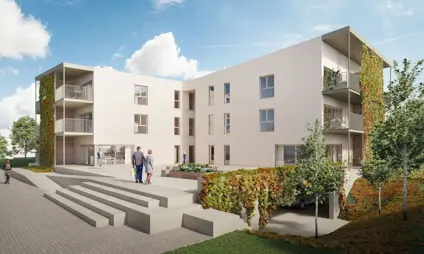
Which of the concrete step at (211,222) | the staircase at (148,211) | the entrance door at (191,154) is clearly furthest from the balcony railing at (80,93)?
the concrete step at (211,222)

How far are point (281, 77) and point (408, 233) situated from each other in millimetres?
15390

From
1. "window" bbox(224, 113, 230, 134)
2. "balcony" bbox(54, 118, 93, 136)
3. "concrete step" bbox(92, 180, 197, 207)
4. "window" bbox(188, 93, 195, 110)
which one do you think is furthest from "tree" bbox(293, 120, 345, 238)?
"window" bbox(188, 93, 195, 110)

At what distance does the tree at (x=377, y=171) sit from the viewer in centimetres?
1278

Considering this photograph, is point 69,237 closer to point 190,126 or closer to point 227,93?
point 227,93

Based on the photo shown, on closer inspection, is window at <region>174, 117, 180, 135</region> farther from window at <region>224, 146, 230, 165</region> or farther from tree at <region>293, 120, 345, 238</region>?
tree at <region>293, 120, 345, 238</region>

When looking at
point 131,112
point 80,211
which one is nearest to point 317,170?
point 80,211

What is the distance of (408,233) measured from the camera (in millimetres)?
8422

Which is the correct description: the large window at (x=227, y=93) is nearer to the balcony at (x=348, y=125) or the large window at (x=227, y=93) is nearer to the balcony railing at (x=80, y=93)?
the balcony at (x=348, y=125)

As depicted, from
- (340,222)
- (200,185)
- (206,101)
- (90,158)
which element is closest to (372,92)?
(340,222)

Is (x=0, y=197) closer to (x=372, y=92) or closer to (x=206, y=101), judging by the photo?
(x=206, y=101)

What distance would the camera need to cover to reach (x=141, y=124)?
27828 millimetres

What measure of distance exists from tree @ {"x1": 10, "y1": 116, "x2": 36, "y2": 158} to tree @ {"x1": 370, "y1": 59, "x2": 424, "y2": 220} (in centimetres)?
5133

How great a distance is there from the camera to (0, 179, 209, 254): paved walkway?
23.6 ft

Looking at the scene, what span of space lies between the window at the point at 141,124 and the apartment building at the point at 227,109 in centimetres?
10
